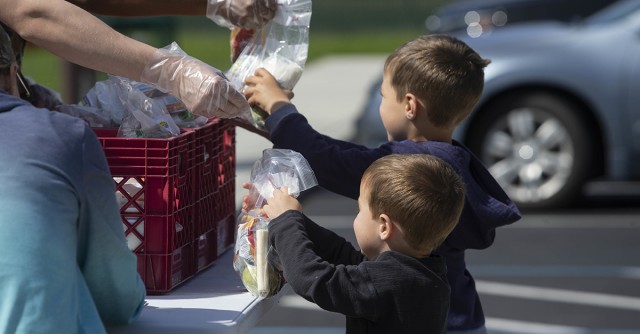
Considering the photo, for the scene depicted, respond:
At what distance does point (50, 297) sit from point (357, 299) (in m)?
0.65

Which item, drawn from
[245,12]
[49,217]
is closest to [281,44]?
[245,12]

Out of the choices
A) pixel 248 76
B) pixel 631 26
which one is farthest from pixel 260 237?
pixel 631 26

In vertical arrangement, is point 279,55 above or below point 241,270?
above

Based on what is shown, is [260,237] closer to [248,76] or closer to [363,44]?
[248,76]

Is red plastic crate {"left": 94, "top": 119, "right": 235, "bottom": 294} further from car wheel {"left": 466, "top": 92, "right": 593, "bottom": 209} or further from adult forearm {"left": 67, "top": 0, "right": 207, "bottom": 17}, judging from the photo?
car wheel {"left": 466, "top": 92, "right": 593, "bottom": 209}

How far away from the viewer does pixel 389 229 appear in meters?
2.53

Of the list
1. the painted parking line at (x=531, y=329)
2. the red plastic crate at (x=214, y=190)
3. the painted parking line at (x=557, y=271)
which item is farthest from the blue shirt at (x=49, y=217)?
Answer: the painted parking line at (x=557, y=271)

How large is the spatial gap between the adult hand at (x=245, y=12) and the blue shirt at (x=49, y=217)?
3.40 feet

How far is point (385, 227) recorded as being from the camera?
254 cm

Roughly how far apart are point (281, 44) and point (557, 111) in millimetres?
5733

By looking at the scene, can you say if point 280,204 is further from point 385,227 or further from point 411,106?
point 411,106

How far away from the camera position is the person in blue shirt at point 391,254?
2479mm

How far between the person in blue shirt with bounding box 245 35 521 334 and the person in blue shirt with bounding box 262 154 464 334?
32 centimetres

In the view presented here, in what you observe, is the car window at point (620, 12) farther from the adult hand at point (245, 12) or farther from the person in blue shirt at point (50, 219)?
the person in blue shirt at point (50, 219)
